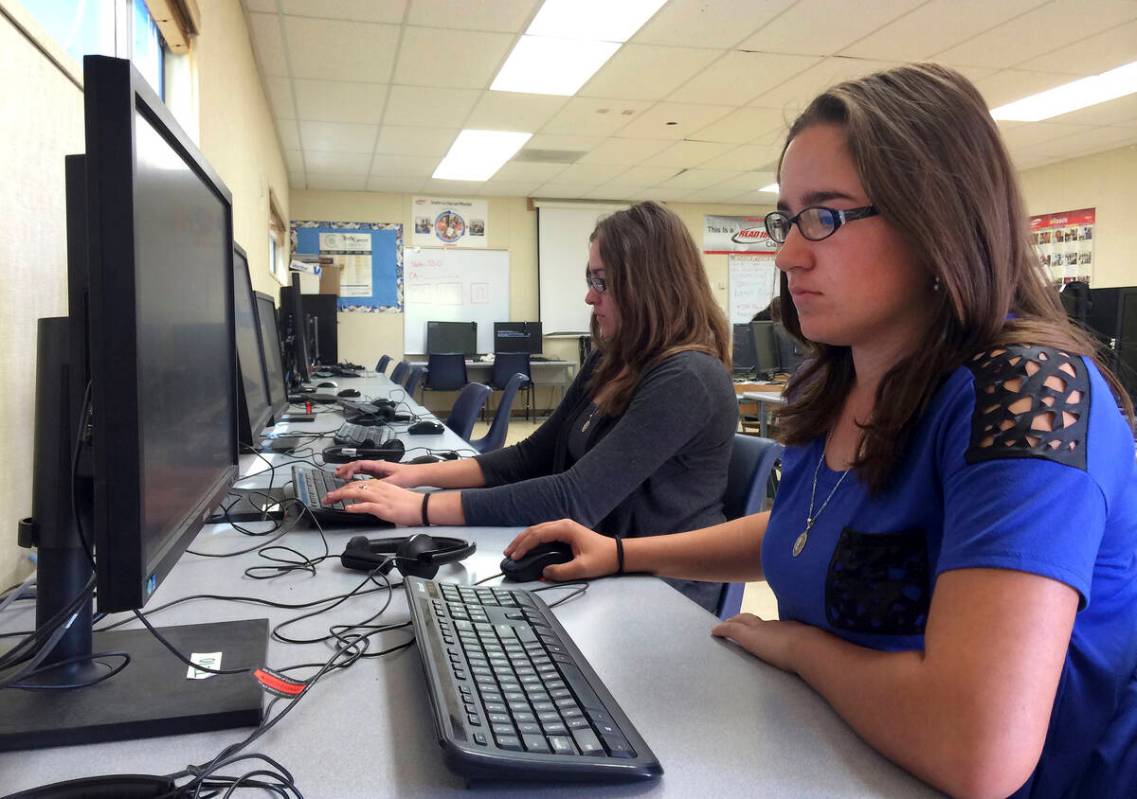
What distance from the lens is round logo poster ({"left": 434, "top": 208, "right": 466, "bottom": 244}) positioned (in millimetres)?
8984

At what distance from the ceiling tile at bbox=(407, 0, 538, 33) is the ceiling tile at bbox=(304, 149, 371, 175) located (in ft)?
10.3

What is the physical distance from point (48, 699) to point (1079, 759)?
86 cm

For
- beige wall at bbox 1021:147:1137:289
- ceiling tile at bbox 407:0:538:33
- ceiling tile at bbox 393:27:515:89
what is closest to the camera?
ceiling tile at bbox 407:0:538:33

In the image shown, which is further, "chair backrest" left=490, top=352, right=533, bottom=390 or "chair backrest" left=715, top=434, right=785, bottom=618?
→ "chair backrest" left=490, top=352, right=533, bottom=390

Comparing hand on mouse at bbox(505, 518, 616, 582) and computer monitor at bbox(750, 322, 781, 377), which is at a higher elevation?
computer monitor at bbox(750, 322, 781, 377)

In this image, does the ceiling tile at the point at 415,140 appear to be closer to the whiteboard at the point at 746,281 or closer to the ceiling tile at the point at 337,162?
the ceiling tile at the point at 337,162

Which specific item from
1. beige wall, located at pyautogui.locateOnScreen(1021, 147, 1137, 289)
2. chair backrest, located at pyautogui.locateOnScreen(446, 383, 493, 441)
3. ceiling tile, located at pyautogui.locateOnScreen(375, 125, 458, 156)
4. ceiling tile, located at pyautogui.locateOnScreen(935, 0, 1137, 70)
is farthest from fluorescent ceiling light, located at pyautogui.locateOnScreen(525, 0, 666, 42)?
beige wall, located at pyautogui.locateOnScreen(1021, 147, 1137, 289)

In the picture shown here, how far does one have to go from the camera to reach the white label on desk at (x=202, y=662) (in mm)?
706

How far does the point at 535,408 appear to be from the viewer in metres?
9.44

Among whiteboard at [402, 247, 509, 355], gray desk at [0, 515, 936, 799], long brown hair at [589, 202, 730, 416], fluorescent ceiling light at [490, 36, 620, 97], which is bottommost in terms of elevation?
gray desk at [0, 515, 936, 799]

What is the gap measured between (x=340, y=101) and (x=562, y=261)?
164 inches

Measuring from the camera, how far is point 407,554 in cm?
108

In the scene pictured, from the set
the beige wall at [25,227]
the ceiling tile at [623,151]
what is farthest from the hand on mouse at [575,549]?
the ceiling tile at [623,151]

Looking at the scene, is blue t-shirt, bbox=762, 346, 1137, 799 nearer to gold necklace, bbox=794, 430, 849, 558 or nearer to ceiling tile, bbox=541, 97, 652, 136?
gold necklace, bbox=794, 430, 849, 558
